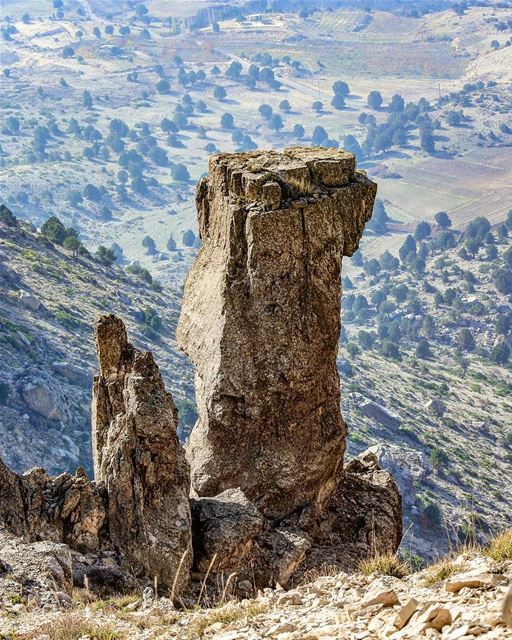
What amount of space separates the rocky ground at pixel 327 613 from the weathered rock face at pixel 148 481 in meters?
2.17

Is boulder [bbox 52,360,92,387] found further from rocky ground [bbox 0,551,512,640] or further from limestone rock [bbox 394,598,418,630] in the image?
limestone rock [bbox 394,598,418,630]

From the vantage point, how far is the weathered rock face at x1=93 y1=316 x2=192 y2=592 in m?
20.8

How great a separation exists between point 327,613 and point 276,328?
8629 mm

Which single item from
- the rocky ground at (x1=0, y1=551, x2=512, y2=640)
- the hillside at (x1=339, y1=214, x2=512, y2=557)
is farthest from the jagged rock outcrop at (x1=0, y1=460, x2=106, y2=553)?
A: the hillside at (x1=339, y1=214, x2=512, y2=557)

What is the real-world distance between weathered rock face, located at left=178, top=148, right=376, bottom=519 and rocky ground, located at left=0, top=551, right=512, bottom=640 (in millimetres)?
5695

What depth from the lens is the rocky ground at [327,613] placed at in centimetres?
1362

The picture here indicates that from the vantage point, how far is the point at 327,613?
50.8 ft

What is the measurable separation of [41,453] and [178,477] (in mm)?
49703

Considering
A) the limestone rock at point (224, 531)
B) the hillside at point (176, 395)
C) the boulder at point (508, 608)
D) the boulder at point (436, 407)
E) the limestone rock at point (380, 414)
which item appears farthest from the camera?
the boulder at point (436, 407)

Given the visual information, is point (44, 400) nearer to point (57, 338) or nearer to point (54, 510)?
point (57, 338)

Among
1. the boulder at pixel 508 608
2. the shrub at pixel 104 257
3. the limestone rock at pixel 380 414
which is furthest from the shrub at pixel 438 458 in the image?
the boulder at pixel 508 608

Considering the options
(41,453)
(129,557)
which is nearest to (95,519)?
(129,557)

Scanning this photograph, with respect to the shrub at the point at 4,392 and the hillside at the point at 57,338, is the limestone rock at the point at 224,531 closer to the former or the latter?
the hillside at the point at 57,338

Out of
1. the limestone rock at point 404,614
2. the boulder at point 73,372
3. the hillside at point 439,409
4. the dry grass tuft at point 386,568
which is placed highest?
the limestone rock at point 404,614
